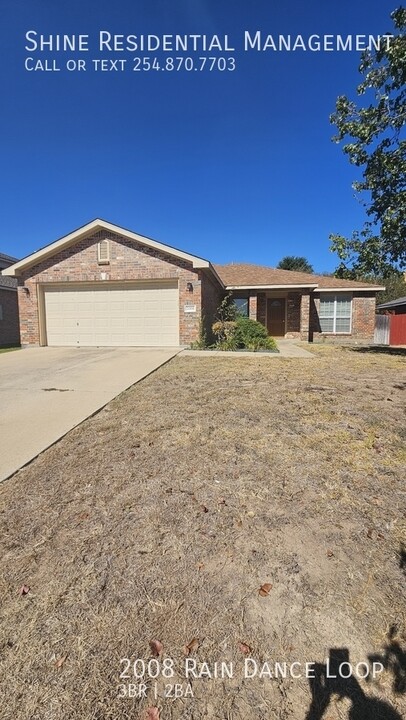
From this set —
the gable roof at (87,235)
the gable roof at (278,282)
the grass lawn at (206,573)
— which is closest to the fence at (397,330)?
the gable roof at (278,282)

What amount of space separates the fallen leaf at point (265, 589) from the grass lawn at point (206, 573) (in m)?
0.02

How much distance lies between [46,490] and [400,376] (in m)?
7.13

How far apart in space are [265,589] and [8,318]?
1975 centimetres

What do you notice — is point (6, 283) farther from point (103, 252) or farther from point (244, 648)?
point (244, 648)

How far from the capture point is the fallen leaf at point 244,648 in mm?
1433

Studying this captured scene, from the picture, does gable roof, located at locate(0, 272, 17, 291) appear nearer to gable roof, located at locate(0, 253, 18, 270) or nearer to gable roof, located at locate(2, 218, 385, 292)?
gable roof, located at locate(0, 253, 18, 270)

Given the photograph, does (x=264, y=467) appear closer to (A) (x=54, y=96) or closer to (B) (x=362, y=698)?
(B) (x=362, y=698)

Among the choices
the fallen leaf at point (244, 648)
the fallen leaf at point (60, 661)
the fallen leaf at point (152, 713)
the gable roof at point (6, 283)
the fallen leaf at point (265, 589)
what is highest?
the gable roof at point (6, 283)

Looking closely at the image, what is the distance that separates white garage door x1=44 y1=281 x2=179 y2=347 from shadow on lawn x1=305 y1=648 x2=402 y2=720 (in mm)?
10850

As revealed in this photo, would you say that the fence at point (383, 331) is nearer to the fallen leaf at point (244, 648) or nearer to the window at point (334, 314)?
the window at point (334, 314)

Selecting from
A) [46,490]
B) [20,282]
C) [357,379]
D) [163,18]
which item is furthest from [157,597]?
[20,282]

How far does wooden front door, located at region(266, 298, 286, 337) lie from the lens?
17672 mm

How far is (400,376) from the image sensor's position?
711cm

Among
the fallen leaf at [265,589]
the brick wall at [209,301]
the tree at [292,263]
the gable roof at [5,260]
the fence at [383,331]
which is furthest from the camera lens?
the tree at [292,263]
